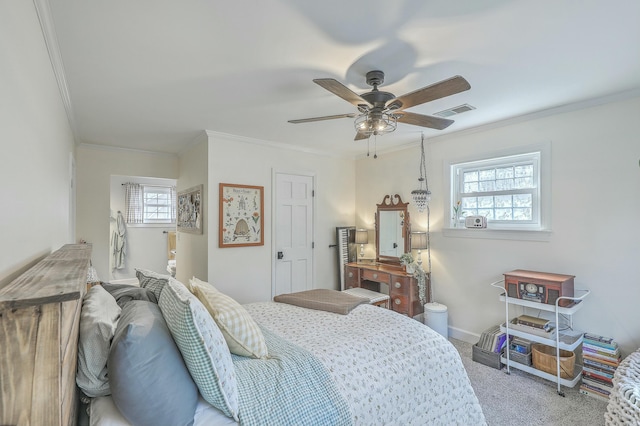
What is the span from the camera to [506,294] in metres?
2.96

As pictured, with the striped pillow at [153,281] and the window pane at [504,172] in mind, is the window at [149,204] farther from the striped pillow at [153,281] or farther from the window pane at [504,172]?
the window pane at [504,172]

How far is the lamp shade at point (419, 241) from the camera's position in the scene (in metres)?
3.95

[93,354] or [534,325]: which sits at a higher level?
[93,354]

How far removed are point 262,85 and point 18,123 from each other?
1.55 metres

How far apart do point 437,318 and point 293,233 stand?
2.15m

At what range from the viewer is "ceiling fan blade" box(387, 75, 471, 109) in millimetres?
1747

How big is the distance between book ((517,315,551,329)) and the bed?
138cm

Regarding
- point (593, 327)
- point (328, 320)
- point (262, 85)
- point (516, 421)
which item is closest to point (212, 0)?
point (262, 85)

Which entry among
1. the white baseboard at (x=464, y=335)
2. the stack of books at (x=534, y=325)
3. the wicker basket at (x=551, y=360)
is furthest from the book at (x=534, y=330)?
the white baseboard at (x=464, y=335)

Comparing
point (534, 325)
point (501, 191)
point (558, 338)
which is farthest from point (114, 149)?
point (558, 338)

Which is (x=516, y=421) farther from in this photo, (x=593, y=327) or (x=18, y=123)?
(x=18, y=123)

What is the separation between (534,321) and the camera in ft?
9.56

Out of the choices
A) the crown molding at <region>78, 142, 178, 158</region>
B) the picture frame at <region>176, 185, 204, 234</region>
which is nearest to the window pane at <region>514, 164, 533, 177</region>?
the picture frame at <region>176, 185, 204, 234</region>

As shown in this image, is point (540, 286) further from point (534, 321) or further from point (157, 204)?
point (157, 204)
